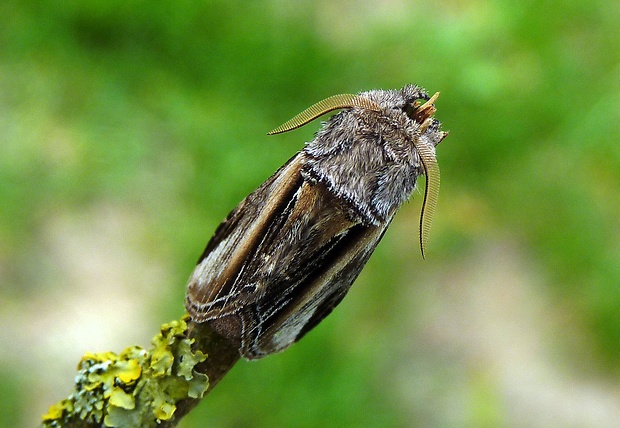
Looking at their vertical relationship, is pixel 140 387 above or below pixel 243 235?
below

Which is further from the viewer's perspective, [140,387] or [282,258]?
[282,258]

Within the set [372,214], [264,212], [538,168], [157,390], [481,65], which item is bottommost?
[157,390]

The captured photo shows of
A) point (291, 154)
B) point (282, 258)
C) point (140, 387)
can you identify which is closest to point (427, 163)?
point (282, 258)

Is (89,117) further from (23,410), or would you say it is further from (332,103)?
(332,103)

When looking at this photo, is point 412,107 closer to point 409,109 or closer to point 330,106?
point 409,109

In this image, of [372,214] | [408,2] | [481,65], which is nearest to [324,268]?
[372,214]

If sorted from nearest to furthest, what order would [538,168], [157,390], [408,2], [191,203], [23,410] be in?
[157,390] < [23,410] < [191,203] < [538,168] < [408,2]
